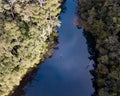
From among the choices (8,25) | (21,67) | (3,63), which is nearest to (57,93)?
(21,67)

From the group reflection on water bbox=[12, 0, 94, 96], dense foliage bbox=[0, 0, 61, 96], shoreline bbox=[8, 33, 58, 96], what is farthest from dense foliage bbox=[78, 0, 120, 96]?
shoreline bbox=[8, 33, 58, 96]

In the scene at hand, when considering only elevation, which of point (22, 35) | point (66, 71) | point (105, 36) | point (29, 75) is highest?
point (22, 35)

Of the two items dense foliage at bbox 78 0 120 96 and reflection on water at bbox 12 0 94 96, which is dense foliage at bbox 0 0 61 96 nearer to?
reflection on water at bbox 12 0 94 96

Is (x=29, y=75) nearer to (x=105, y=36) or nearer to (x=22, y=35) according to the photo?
(x=22, y=35)

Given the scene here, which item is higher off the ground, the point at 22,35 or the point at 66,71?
the point at 22,35

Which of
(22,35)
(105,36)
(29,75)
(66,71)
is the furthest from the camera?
(66,71)

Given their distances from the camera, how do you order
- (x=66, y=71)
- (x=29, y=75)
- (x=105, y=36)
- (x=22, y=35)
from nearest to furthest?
1. (x=22, y=35)
2. (x=29, y=75)
3. (x=105, y=36)
4. (x=66, y=71)

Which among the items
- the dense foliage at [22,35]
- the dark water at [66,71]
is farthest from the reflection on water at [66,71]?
the dense foliage at [22,35]

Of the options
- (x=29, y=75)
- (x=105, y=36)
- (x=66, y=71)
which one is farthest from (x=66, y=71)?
(x=105, y=36)
